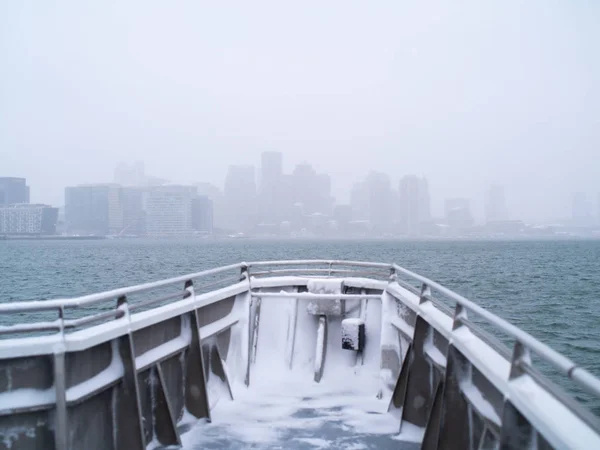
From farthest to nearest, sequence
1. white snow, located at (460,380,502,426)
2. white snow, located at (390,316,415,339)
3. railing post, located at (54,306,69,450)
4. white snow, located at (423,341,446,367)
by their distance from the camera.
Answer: white snow, located at (390,316,415,339), white snow, located at (423,341,446,367), railing post, located at (54,306,69,450), white snow, located at (460,380,502,426)

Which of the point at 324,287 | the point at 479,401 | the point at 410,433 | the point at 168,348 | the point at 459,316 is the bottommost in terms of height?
the point at 410,433

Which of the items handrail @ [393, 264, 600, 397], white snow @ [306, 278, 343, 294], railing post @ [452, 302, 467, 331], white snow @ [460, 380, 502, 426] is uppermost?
handrail @ [393, 264, 600, 397]

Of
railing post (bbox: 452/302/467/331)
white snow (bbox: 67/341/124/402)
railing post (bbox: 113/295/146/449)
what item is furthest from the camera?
railing post (bbox: 113/295/146/449)

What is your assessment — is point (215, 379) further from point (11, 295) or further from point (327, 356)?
point (11, 295)

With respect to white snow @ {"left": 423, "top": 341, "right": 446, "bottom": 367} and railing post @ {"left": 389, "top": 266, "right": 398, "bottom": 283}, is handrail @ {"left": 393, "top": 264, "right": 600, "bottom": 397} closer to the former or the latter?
white snow @ {"left": 423, "top": 341, "right": 446, "bottom": 367}

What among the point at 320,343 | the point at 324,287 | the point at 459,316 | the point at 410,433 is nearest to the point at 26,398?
the point at 459,316

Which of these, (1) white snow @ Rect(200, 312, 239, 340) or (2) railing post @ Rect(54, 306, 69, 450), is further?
(1) white snow @ Rect(200, 312, 239, 340)

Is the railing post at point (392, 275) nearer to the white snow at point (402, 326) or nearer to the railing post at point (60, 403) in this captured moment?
the white snow at point (402, 326)

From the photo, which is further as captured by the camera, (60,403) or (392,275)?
(392,275)

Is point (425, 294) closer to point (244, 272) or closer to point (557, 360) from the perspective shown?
point (244, 272)

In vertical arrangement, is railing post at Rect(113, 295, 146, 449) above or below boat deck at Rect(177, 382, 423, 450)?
above

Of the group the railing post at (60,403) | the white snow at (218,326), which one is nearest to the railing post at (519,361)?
the railing post at (60,403)

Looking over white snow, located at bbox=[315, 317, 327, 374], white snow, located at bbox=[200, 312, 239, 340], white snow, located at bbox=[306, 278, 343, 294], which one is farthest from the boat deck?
white snow, located at bbox=[306, 278, 343, 294]

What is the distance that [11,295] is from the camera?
43062 millimetres
